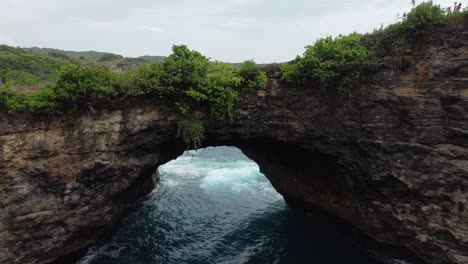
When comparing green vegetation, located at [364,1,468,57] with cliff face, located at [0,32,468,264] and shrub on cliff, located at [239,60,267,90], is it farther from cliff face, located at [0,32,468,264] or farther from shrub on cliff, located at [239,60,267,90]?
shrub on cliff, located at [239,60,267,90]

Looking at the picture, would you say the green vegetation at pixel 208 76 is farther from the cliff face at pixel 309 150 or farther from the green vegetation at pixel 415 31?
the cliff face at pixel 309 150

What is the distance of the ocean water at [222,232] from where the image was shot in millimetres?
15102

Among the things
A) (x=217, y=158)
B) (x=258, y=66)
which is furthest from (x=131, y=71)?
(x=217, y=158)

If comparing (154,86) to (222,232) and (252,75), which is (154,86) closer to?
(252,75)

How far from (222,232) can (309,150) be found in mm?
6398

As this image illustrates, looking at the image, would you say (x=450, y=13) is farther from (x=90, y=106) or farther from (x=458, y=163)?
(x=90, y=106)

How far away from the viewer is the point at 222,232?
56.7ft

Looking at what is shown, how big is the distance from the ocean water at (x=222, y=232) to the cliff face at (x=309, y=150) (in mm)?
1758

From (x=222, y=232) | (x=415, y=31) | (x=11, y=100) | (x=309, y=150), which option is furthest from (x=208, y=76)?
(x=222, y=232)

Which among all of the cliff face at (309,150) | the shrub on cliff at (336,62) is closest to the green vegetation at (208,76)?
the shrub on cliff at (336,62)

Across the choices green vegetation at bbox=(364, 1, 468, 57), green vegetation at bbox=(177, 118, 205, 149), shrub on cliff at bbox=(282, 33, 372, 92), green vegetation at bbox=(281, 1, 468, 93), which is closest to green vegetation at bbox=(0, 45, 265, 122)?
green vegetation at bbox=(177, 118, 205, 149)

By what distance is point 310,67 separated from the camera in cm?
1298

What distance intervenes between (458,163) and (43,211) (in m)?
15.1

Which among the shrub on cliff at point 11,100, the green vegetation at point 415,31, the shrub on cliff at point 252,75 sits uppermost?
the green vegetation at point 415,31
